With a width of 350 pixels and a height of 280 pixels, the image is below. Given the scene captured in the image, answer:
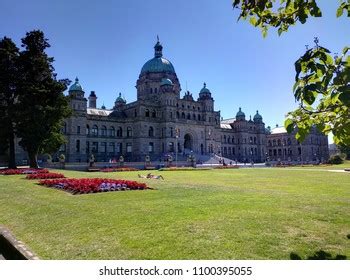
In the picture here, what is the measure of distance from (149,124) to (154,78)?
42.3 ft

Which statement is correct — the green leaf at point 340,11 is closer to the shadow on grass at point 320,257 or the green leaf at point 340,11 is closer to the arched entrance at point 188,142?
the shadow on grass at point 320,257

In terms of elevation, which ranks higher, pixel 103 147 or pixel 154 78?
pixel 154 78

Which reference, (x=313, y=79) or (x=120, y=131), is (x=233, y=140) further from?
(x=313, y=79)

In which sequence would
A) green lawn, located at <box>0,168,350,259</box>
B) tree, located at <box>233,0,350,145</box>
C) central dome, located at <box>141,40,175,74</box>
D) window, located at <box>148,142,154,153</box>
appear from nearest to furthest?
tree, located at <box>233,0,350,145</box> → green lawn, located at <box>0,168,350,259</box> → window, located at <box>148,142,154,153</box> → central dome, located at <box>141,40,175,74</box>

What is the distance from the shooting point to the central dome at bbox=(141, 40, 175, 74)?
83688mm

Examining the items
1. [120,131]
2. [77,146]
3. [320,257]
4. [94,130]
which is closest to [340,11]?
[320,257]

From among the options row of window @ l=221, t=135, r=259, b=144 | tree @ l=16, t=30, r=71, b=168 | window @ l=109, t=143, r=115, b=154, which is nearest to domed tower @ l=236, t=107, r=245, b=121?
row of window @ l=221, t=135, r=259, b=144

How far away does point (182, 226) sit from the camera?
27.0 ft

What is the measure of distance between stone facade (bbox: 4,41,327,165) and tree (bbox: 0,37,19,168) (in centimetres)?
3212

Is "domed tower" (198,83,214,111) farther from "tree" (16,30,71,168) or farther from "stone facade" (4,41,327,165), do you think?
"tree" (16,30,71,168)

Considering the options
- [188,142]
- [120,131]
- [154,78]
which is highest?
[154,78]

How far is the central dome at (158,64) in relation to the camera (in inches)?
3295

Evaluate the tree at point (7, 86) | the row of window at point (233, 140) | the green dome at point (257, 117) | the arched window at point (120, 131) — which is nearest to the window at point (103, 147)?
the arched window at point (120, 131)
